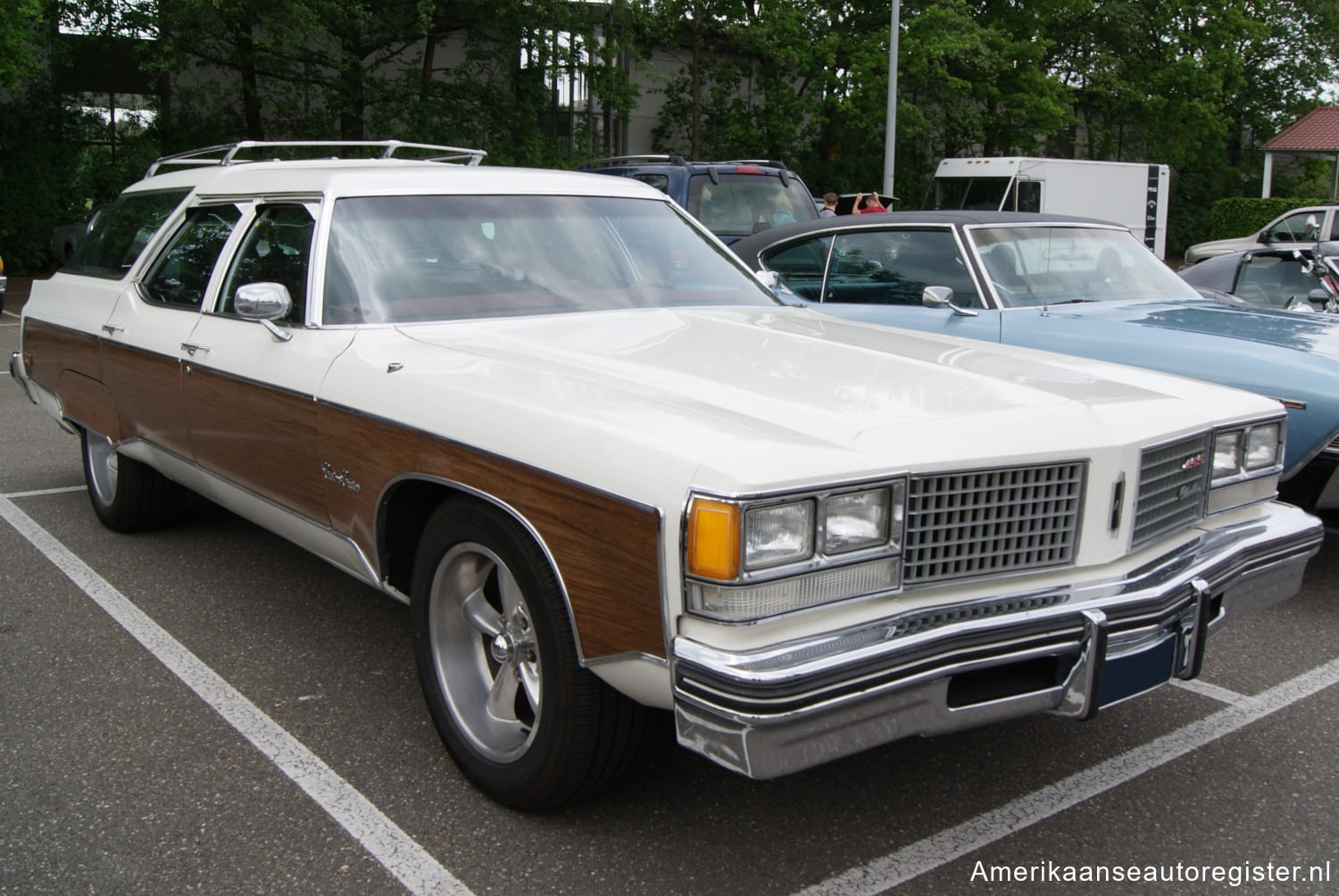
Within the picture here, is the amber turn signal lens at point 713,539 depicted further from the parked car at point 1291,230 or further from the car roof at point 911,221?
the parked car at point 1291,230

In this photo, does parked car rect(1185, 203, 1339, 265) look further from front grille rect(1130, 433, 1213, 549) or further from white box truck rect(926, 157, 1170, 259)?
front grille rect(1130, 433, 1213, 549)

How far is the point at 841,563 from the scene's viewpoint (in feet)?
7.95

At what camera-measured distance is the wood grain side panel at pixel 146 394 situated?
4.38 meters

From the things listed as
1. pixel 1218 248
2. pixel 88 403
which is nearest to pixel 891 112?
pixel 1218 248

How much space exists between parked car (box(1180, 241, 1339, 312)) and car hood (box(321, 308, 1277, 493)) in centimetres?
521

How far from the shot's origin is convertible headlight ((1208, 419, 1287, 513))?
324 cm

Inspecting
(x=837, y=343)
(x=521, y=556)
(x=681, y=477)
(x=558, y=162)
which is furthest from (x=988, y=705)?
(x=558, y=162)

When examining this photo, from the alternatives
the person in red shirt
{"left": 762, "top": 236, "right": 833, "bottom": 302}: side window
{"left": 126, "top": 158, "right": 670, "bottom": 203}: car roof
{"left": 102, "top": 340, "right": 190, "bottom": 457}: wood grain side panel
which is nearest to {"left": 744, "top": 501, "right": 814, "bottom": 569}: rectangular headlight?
{"left": 126, "top": 158, "right": 670, "bottom": 203}: car roof

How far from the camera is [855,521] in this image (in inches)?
96.3

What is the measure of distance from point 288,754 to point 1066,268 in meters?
4.79

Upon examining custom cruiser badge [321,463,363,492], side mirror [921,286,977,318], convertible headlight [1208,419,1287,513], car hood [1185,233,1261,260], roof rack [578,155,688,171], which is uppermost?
roof rack [578,155,688,171]

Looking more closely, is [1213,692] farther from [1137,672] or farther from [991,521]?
[991,521]

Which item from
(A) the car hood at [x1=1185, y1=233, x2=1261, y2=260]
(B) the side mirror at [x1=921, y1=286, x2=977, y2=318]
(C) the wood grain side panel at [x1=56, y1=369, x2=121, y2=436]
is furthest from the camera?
(A) the car hood at [x1=1185, y1=233, x2=1261, y2=260]

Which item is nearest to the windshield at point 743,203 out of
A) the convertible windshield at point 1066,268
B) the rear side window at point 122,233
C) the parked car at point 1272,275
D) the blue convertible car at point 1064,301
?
the parked car at point 1272,275
